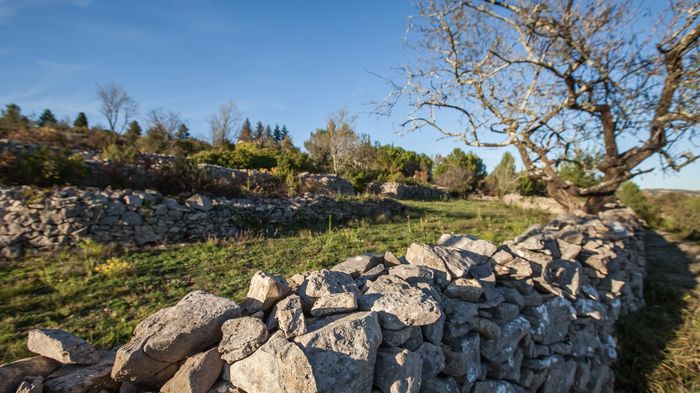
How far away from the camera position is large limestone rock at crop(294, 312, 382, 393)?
1.35 meters

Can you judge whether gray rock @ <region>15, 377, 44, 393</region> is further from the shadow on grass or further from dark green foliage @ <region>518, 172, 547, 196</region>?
dark green foliage @ <region>518, 172, 547, 196</region>

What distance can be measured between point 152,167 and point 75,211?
7.91 ft

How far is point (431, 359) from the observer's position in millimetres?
1796

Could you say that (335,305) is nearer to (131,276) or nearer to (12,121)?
(131,276)

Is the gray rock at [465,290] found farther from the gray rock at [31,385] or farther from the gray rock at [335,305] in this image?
the gray rock at [31,385]

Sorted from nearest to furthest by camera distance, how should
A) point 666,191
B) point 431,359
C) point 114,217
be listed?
1. point 431,359
2. point 114,217
3. point 666,191

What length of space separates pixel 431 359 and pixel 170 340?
1.44 m

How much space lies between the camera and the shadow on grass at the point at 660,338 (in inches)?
118

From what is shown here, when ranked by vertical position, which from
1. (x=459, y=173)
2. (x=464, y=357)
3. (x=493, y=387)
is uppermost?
(x=459, y=173)

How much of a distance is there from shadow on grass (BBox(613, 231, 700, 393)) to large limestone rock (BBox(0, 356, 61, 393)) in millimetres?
4835

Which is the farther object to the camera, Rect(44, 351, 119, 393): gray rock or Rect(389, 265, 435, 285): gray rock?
Rect(389, 265, 435, 285): gray rock

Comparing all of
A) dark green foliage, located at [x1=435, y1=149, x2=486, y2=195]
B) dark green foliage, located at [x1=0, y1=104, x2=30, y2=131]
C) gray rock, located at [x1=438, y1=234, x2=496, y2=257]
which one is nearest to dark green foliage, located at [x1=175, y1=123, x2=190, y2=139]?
dark green foliage, located at [x1=0, y1=104, x2=30, y2=131]

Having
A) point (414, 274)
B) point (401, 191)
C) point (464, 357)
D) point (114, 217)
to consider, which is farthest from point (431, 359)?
point (401, 191)

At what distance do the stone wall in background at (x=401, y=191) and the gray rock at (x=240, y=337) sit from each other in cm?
1520
